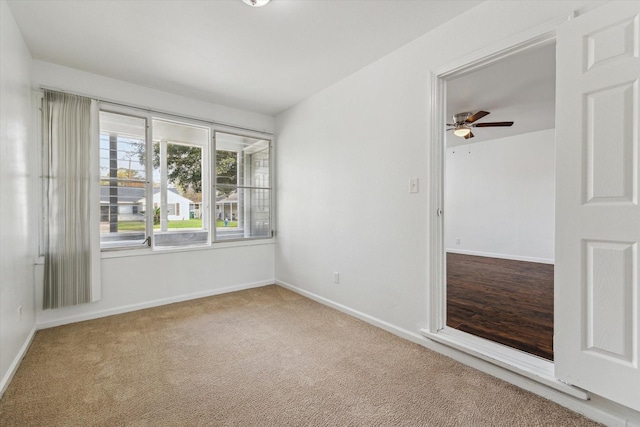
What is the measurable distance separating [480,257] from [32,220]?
289 inches

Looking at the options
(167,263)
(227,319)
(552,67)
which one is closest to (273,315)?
(227,319)

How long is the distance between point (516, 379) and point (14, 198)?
3620 mm

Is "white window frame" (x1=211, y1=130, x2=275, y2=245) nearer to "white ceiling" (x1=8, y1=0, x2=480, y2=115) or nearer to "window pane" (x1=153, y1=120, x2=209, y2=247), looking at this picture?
"window pane" (x1=153, y1=120, x2=209, y2=247)

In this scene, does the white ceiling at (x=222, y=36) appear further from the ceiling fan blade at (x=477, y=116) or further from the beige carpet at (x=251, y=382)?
the beige carpet at (x=251, y=382)

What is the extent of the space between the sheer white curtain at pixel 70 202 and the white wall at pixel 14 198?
143mm

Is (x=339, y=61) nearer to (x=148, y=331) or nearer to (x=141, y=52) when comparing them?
(x=141, y=52)

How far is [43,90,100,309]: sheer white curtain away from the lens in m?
2.73

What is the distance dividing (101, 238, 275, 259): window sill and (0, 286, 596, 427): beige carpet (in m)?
0.72

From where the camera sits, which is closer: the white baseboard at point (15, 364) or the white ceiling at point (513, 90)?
the white baseboard at point (15, 364)

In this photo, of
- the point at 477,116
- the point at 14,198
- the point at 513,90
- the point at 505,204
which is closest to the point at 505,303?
the point at 477,116

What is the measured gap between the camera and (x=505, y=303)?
10.7ft

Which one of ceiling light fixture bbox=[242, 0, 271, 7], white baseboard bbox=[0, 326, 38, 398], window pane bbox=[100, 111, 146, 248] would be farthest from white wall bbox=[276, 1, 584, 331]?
white baseboard bbox=[0, 326, 38, 398]

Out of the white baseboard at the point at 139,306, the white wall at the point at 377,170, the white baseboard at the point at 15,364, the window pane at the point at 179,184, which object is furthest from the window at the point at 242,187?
the white baseboard at the point at 15,364

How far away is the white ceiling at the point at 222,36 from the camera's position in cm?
204
